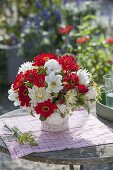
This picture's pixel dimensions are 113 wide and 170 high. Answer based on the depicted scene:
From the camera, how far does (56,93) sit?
2.16 meters

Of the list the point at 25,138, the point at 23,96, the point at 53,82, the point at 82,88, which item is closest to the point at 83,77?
the point at 82,88

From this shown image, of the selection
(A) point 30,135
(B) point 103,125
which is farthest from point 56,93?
(B) point 103,125

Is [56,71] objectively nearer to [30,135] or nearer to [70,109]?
[70,109]

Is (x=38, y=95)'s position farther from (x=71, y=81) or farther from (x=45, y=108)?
(x=71, y=81)

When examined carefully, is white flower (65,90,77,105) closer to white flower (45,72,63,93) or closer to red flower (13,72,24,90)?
white flower (45,72,63,93)

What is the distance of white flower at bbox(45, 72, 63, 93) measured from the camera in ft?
7.02

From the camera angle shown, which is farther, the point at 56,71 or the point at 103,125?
the point at 103,125

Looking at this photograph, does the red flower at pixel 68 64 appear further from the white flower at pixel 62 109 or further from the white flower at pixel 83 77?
the white flower at pixel 62 109

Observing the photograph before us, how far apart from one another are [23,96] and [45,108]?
0.13 metres

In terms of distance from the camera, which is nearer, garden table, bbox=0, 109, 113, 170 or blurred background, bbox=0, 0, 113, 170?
garden table, bbox=0, 109, 113, 170

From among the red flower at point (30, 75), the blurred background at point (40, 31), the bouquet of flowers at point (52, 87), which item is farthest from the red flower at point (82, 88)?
the blurred background at point (40, 31)

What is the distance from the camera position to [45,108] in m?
2.16

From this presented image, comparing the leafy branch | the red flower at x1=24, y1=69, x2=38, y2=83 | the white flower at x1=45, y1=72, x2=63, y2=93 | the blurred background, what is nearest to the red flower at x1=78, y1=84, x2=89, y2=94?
the white flower at x1=45, y1=72, x2=63, y2=93

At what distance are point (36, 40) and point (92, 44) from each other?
1.28m
